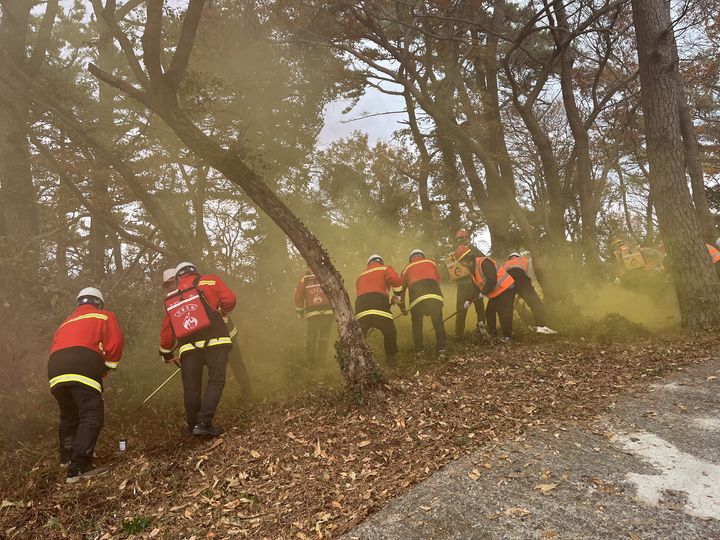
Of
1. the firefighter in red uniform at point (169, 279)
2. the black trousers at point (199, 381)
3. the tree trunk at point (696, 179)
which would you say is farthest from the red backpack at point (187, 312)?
the tree trunk at point (696, 179)

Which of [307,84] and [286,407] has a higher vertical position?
[307,84]

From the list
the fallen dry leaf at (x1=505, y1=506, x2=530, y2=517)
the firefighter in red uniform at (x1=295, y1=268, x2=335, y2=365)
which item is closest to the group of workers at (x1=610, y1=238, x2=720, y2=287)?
the firefighter in red uniform at (x1=295, y1=268, x2=335, y2=365)

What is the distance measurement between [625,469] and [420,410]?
207 centimetres

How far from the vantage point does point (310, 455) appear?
15.0 feet

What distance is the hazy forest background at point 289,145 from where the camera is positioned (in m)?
7.97

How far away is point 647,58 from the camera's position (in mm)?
8406

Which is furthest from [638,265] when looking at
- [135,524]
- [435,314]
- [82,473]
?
[82,473]

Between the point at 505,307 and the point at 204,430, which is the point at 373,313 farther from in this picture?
the point at 204,430

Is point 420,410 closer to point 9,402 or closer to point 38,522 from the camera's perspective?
point 38,522

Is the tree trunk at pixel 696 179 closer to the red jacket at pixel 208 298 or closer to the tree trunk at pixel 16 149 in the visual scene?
the red jacket at pixel 208 298

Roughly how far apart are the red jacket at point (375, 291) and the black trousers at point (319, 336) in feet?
3.13

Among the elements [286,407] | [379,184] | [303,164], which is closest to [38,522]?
[286,407]

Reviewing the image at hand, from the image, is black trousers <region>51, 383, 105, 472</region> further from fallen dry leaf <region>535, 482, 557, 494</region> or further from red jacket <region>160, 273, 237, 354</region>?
fallen dry leaf <region>535, 482, 557, 494</region>

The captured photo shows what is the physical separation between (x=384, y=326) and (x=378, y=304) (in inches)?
15.0
